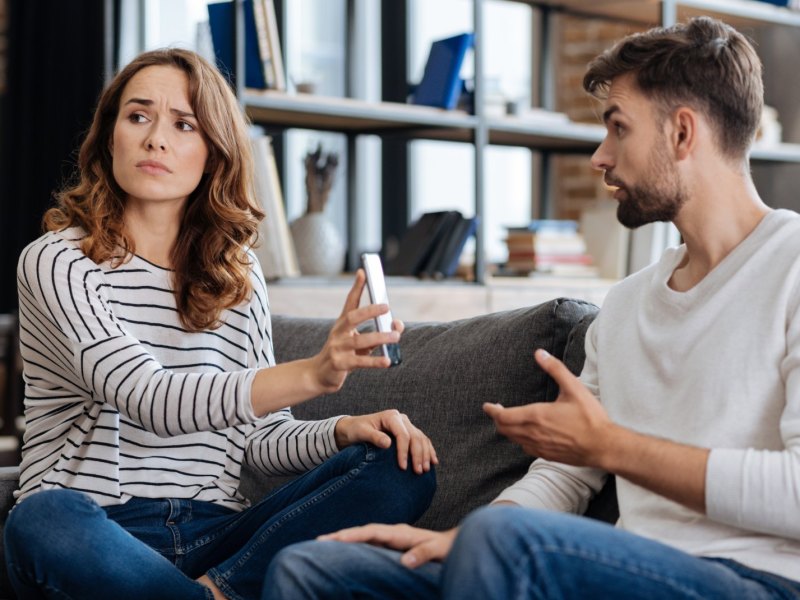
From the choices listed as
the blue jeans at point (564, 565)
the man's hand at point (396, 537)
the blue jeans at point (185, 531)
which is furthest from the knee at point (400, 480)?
the blue jeans at point (564, 565)

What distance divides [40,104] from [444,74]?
6.28 ft

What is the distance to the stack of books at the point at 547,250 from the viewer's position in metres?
3.69

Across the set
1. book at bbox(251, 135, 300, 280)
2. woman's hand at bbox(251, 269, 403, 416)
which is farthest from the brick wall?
woman's hand at bbox(251, 269, 403, 416)

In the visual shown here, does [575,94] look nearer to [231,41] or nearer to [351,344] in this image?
[231,41]

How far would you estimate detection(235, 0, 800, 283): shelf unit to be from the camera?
10.7 ft

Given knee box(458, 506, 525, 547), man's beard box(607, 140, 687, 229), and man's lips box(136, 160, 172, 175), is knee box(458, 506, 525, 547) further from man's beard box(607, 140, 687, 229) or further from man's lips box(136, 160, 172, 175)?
man's lips box(136, 160, 172, 175)

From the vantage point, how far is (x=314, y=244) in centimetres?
338

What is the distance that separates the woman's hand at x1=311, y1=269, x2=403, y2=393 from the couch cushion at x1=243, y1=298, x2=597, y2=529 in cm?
32

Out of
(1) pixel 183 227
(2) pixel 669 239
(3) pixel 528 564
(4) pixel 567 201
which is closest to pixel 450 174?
(4) pixel 567 201

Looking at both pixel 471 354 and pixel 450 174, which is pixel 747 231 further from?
pixel 450 174

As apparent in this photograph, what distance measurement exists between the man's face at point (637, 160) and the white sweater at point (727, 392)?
0.09 metres

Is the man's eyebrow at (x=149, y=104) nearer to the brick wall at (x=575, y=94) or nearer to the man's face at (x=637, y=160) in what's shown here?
the man's face at (x=637, y=160)

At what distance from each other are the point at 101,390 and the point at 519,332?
63cm

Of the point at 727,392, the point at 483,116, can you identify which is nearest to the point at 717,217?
the point at 727,392
